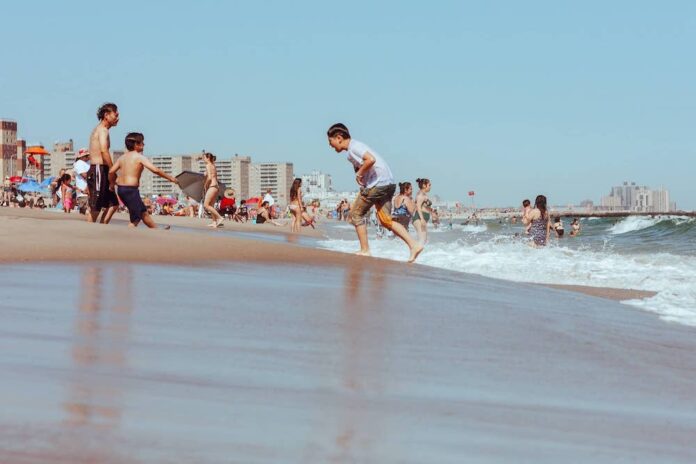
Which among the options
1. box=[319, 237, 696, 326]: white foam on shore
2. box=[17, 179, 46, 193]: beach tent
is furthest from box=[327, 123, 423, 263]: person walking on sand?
box=[17, 179, 46, 193]: beach tent

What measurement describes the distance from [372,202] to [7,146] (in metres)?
168

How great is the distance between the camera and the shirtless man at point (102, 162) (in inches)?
432

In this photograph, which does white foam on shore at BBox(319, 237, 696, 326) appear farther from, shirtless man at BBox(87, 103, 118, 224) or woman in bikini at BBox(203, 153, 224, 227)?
woman in bikini at BBox(203, 153, 224, 227)

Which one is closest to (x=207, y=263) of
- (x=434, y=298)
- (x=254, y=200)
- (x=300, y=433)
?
(x=434, y=298)

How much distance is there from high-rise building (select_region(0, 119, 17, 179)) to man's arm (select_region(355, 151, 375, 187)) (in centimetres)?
15246

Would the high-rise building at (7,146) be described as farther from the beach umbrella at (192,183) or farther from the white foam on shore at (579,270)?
the white foam on shore at (579,270)

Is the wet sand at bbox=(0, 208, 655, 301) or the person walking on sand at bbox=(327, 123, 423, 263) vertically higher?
the person walking on sand at bbox=(327, 123, 423, 263)

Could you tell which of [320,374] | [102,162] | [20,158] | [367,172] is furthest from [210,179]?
[20,158]

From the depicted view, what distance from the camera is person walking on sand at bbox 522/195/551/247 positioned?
1608 centimetres

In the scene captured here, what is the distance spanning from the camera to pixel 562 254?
14516 mm

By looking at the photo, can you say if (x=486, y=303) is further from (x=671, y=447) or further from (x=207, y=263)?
(x=671, y=447)

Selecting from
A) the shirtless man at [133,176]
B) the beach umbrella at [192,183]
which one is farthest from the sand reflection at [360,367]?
the beach umbrella at [192,183]

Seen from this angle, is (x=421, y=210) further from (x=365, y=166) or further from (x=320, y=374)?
(x=320, y=374)

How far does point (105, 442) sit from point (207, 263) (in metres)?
5.44
